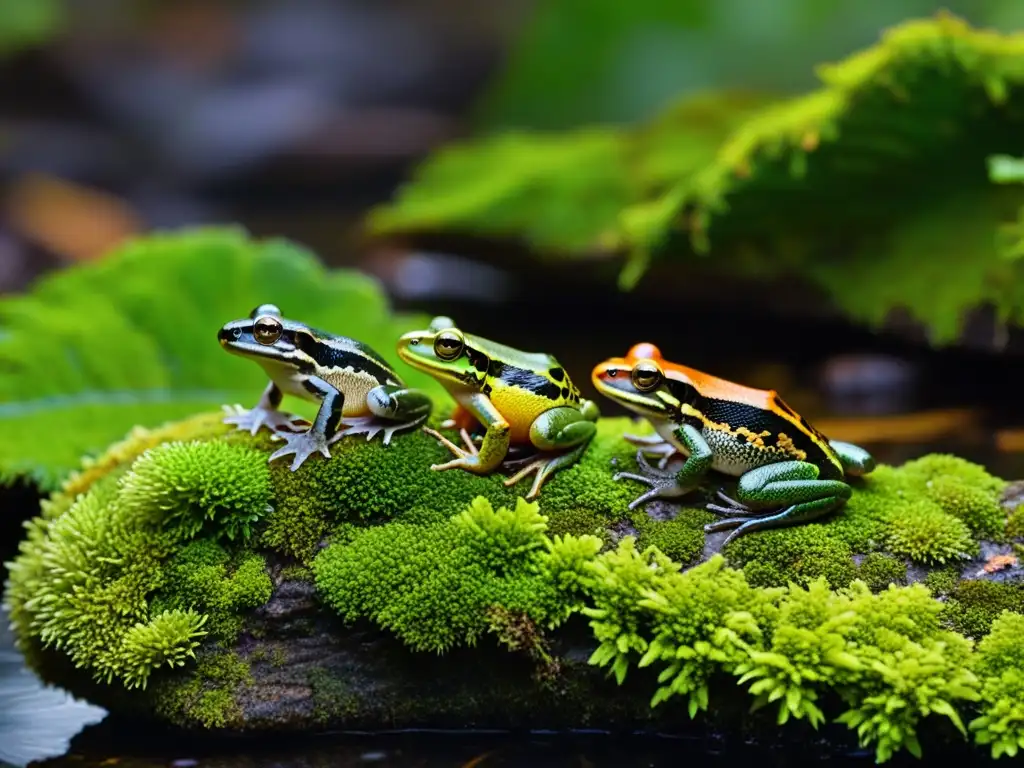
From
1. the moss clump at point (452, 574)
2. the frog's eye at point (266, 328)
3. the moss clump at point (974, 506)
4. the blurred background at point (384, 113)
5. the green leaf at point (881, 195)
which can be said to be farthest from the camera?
the blurred background at point (384, 113)

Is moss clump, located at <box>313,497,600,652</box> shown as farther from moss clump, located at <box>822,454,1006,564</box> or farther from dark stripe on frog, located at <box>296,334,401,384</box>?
moss clump, located at <box>822,454,1006,564</box>

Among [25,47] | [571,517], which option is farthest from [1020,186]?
[25,47]

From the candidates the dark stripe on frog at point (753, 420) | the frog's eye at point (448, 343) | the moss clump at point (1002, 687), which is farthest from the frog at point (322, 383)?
the moss clump at point (1002, 687)

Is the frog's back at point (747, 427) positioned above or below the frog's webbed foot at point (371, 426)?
below

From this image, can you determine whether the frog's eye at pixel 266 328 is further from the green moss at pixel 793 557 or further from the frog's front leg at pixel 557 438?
the green moss at pixel 793 557

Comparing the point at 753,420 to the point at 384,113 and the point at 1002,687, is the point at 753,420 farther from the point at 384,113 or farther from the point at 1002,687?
the point at 384,113

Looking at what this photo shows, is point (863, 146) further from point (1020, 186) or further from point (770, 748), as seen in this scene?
point (770, 748)
